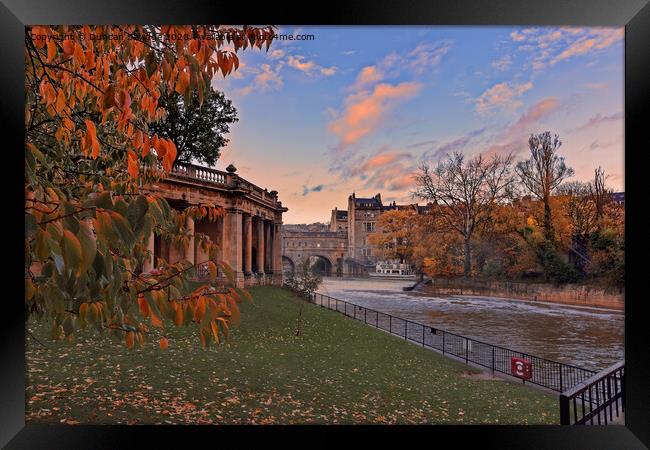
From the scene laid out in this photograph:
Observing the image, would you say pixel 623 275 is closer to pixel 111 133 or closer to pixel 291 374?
pixel 291 374

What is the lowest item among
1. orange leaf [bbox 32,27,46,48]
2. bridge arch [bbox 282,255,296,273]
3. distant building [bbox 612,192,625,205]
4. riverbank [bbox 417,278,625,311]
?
riverbank [bbox 417,278,625,311]

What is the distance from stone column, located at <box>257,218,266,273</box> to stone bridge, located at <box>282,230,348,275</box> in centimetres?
31

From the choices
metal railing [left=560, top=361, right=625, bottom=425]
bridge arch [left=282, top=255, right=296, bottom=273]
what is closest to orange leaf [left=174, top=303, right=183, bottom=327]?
metal railing [left=560, top=361, right=625, bottom=425]

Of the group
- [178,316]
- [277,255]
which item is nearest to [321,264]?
Result: [277,255]

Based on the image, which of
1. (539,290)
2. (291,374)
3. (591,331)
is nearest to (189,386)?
(291,374)

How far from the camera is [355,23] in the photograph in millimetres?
3557

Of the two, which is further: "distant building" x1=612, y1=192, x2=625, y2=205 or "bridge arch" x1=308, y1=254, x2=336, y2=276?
"bridge arch" x1=308, y1=254, x2=336, y2=276

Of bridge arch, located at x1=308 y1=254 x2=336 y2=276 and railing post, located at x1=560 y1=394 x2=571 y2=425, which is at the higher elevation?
bridge arch, located at x1=308 y1=254 x2=336 y2=276

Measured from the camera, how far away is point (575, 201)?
4.43 metres

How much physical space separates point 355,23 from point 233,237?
9.89 ft

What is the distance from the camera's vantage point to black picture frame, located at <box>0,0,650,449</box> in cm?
343

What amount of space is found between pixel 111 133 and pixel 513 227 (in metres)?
4.39

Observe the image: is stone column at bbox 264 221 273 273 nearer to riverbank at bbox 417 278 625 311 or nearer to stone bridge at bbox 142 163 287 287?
stone bridge at bbox 142 163 287 287

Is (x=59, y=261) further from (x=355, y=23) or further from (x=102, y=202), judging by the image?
(x=355, y=23)
